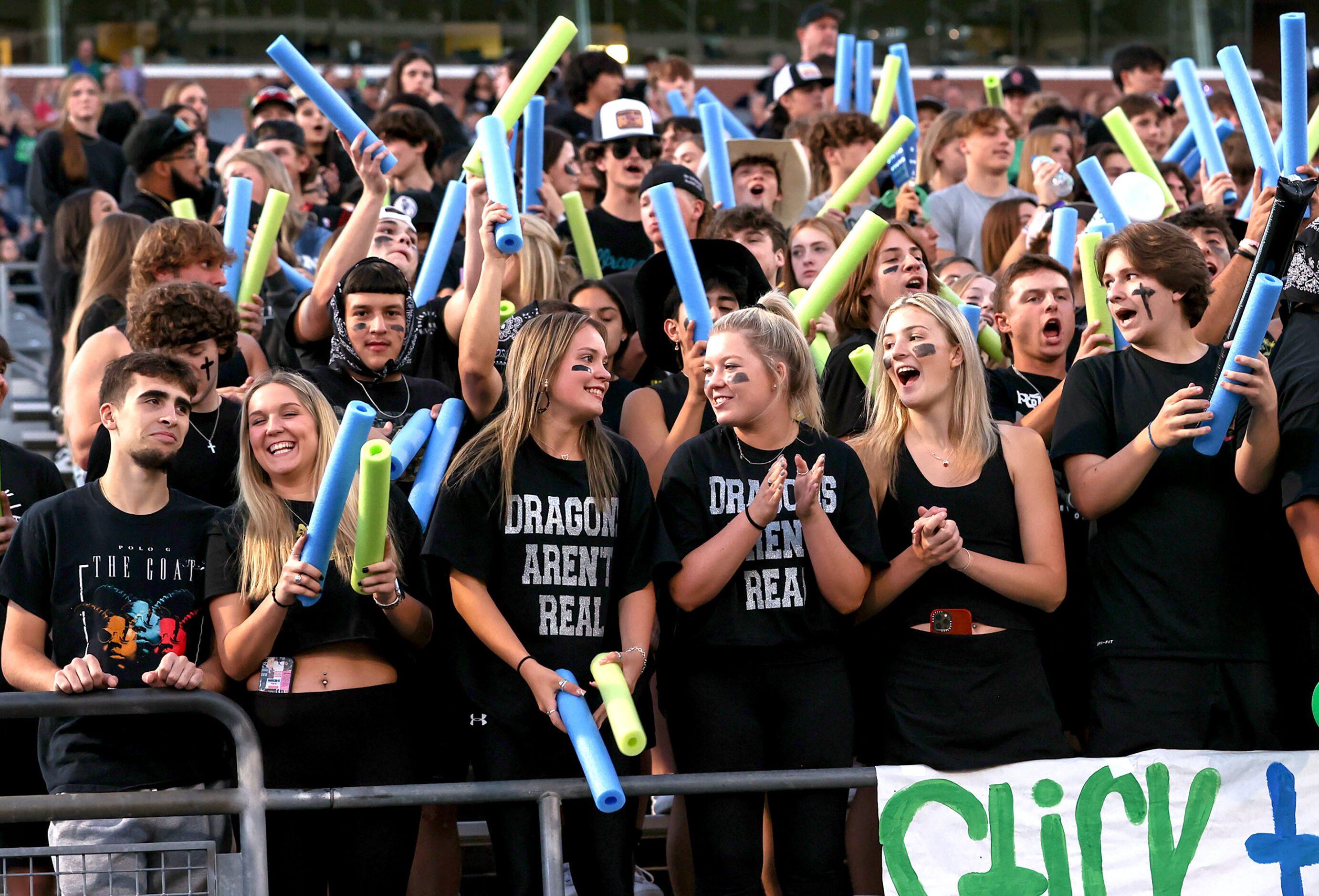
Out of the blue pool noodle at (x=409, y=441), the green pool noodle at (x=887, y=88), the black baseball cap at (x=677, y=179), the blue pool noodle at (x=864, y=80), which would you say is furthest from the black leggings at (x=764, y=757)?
the blue pool noodle at (x=864, y=80)

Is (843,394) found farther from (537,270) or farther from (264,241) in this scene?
(264,241)

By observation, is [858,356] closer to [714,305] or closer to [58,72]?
[714,305]

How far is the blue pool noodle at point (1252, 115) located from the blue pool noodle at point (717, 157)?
Result: 206cm

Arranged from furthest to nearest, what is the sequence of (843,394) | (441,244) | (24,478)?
(441,244) → (843,394) → (24,478)

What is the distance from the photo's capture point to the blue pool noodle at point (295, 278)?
6.09m

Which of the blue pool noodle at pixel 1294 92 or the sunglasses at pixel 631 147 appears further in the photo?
the sunglasses at pixel 631 147

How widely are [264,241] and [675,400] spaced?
5.20 feet

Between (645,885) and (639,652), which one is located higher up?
(639,652)

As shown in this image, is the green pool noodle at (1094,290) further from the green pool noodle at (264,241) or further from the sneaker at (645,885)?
the green pool noodle at (264,241)

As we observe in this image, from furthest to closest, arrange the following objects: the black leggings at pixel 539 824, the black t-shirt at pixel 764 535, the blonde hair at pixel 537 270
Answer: the blonde hair at pixel 537 270
the black t-shirt at pixel 764 535
the black leggings at pixel 539 824

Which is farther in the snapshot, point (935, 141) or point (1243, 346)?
point (935, 141)

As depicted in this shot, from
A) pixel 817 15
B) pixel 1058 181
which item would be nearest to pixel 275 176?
pixel 1058 181

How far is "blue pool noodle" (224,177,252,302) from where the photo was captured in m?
5.48

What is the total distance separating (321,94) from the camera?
509 centimetres
